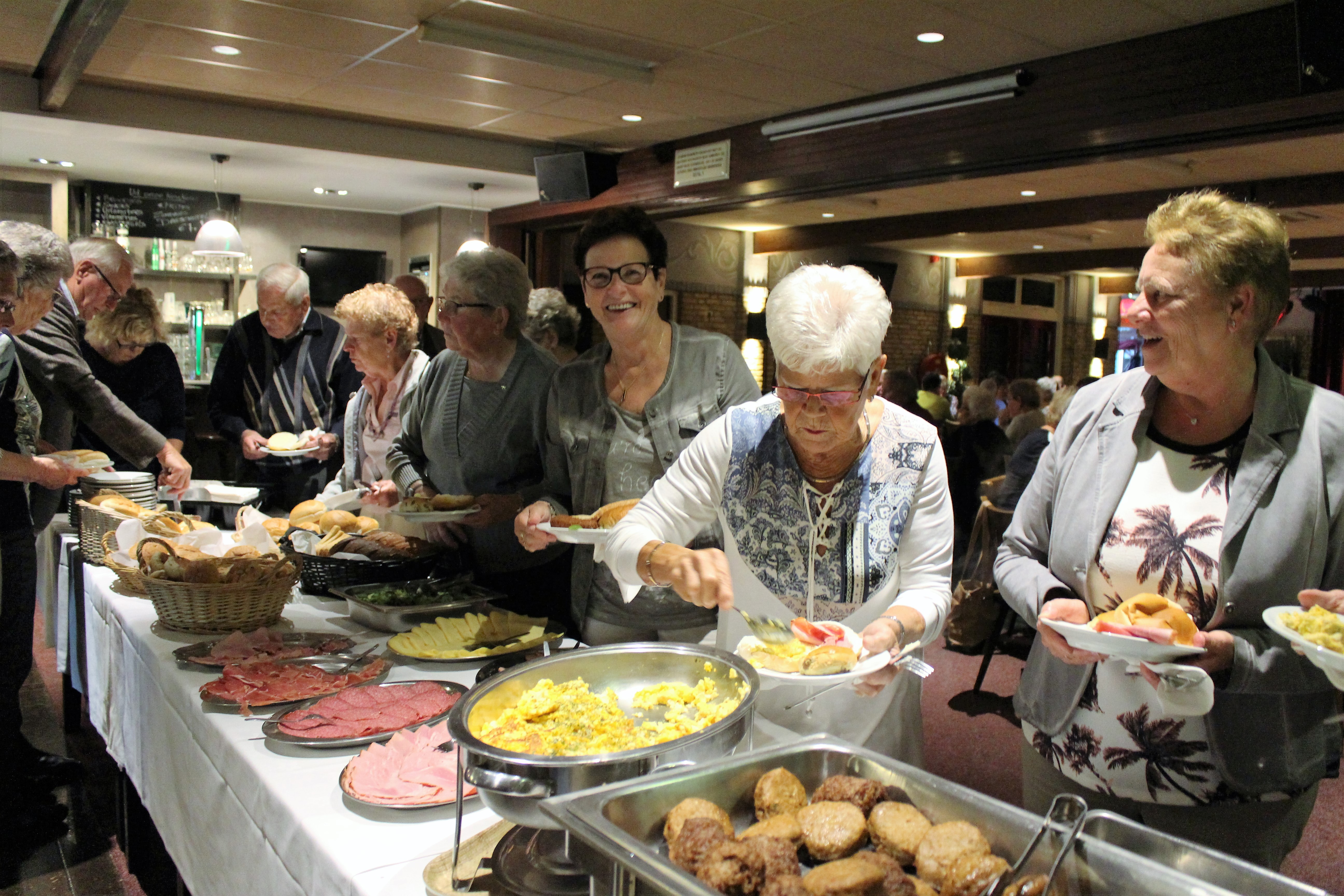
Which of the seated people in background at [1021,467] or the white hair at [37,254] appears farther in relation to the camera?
the seated people in background at [1021,467]

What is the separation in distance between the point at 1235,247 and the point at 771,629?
0.92 meters

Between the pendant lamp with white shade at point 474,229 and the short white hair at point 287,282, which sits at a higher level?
the pendant lamp with white shade at point 474,229

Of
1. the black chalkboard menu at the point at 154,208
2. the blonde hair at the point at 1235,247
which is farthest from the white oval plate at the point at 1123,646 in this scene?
the black chalkboard menu at the point at 154,208

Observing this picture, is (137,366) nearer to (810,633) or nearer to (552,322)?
(552,322)

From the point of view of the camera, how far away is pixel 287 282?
429 centimetres

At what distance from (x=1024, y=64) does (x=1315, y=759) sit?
379cm

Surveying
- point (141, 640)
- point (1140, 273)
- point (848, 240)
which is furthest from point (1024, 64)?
point (848, 240)

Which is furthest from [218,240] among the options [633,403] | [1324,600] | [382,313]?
[1324,600]

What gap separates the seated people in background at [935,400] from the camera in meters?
7.55

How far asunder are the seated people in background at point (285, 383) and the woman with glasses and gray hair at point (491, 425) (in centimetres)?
171

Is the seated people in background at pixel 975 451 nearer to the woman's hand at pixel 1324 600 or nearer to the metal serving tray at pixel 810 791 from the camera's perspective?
the woman's hand at pixel 1324 600

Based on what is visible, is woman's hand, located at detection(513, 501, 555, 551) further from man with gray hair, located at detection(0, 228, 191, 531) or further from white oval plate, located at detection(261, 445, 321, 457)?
white oval plate, located at detection(261, 445, 321, 457)

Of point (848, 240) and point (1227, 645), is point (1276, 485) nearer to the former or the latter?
point (1227, 645)

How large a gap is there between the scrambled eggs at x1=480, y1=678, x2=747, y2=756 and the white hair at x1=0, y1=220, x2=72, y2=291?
2228 mm
